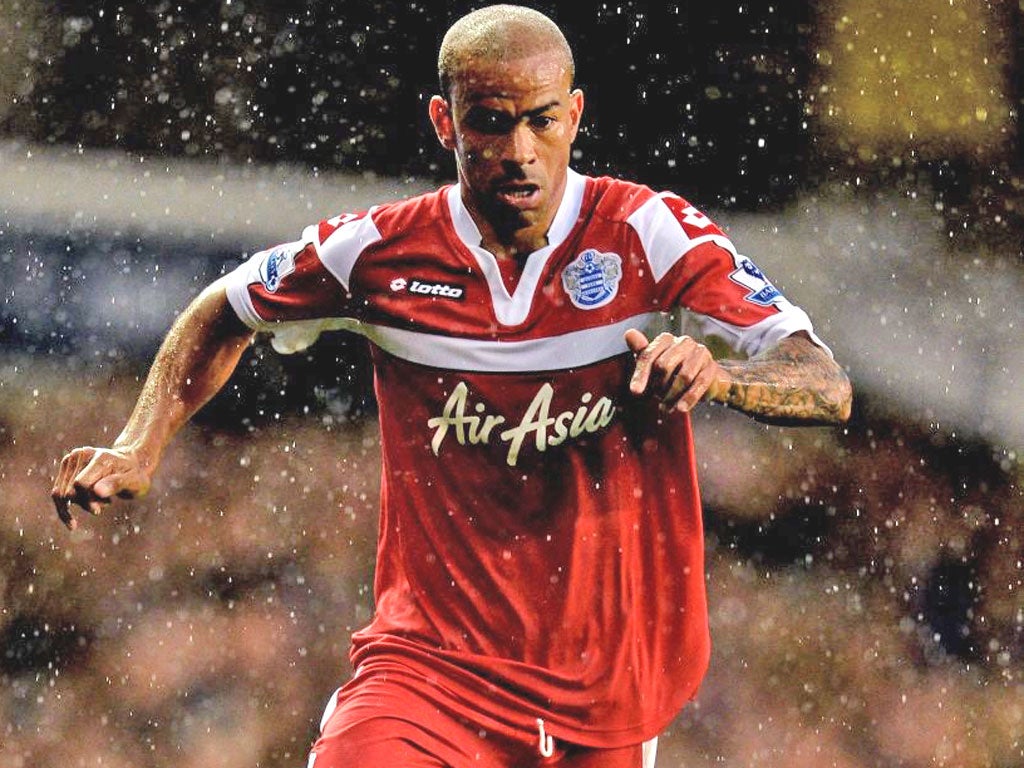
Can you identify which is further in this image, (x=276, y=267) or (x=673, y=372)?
(x=276, y=267)

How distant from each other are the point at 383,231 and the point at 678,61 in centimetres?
299

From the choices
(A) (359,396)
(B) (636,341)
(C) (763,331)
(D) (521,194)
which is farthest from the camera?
(A) (359,396)

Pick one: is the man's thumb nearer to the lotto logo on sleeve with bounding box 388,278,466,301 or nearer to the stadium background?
the lotto logo on sleeve with bounding box 388,278,466,301

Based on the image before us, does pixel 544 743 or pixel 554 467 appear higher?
pixel 554 467

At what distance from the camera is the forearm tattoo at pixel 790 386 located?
2062 mm

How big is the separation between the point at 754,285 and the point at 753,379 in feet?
0.86

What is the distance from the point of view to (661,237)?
233 centimetres

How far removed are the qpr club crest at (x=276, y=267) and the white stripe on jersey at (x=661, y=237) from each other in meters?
0.61

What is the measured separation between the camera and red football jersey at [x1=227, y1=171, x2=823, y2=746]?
229 centimetres

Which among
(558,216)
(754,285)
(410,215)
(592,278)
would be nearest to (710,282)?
(754,285)

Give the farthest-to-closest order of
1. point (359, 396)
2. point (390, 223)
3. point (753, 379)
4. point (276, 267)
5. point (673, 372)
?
1. point (359, 396)
2. point (276, 267)
3. point (390, 223)
4. point (753, 379)
5. point (673, 372)

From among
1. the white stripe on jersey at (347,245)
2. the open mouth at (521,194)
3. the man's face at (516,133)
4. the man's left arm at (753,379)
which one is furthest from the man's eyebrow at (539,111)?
the man's left arm at (753,379)

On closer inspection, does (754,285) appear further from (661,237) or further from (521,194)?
(521,194)

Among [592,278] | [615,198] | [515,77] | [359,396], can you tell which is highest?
[515,77]
